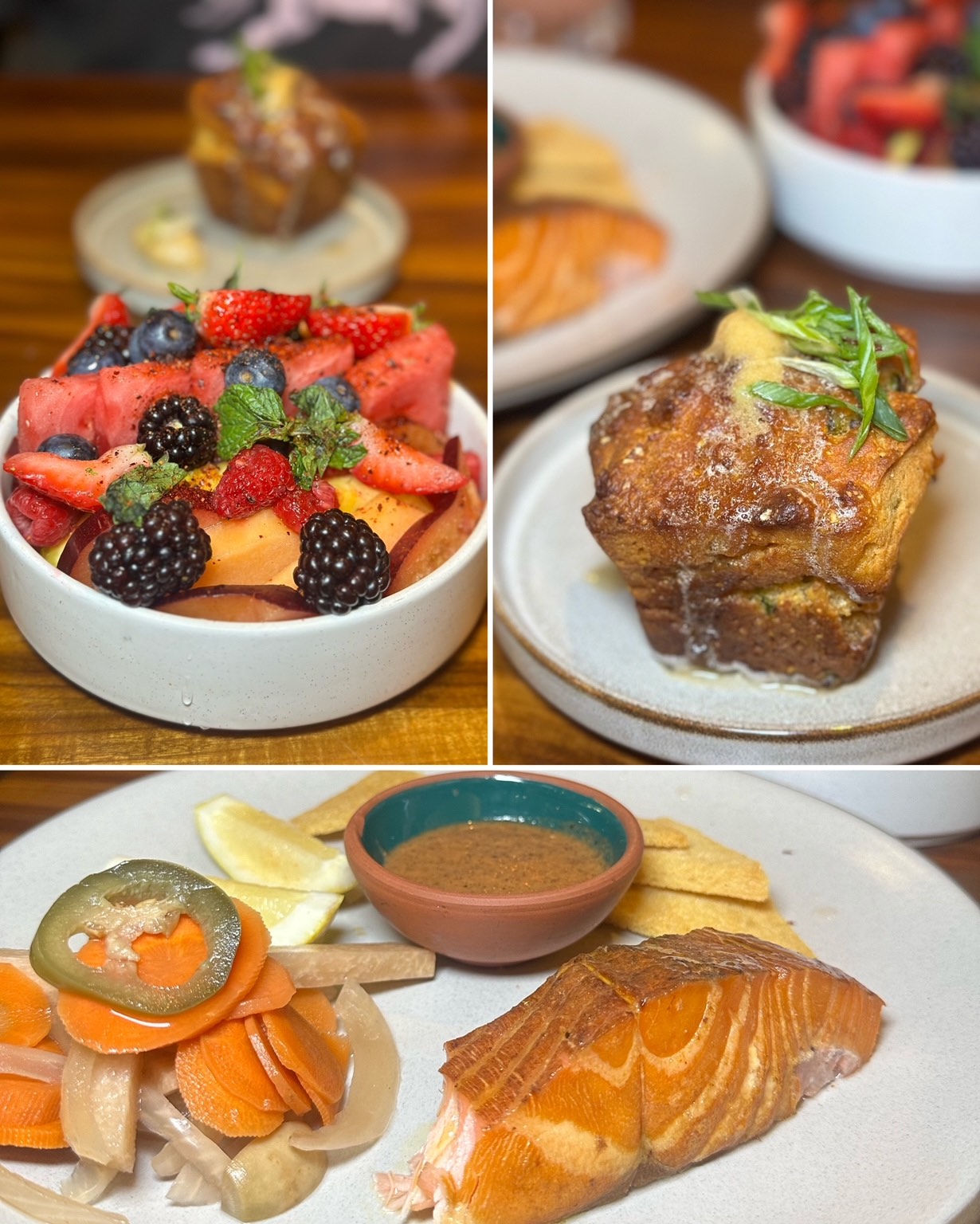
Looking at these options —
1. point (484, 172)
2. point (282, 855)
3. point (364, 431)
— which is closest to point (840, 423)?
point (364, 431)

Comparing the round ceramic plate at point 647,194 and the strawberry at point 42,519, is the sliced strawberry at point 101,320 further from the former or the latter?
the round ceramic plate at point 647,194

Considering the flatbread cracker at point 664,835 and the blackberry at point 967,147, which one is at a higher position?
the blackberry at point 967,147

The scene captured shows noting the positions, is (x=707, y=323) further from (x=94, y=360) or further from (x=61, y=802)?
(x=61, y=802)

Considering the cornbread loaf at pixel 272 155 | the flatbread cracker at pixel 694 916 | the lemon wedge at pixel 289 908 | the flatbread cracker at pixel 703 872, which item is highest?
the cornbread loaf at pixel 272 155

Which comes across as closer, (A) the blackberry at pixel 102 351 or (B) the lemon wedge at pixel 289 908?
(B) the lemon wedge at pixel 289 908

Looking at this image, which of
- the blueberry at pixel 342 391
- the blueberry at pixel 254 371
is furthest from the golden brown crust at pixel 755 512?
the blueberry at pixel 254 371

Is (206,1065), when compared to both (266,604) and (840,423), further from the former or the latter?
(840,423)

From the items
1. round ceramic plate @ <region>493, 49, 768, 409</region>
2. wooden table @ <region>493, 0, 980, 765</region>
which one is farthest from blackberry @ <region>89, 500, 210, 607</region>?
round ceramic plate @ <region>493, 49, 768, 409</region>

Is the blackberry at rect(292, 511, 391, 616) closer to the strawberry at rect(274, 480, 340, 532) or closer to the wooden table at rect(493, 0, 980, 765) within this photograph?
the strawberry at rect(274, 480, 340, 532)
